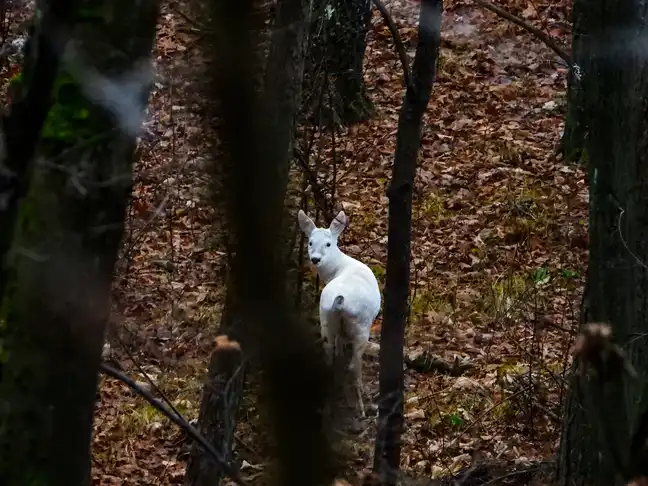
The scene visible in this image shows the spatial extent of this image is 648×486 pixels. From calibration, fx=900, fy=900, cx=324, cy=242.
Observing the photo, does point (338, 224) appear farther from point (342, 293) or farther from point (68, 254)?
point (68, 254)

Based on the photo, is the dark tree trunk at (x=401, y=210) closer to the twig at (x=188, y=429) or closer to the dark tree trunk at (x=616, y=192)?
the dark tree trunk at (x=616, y=192)

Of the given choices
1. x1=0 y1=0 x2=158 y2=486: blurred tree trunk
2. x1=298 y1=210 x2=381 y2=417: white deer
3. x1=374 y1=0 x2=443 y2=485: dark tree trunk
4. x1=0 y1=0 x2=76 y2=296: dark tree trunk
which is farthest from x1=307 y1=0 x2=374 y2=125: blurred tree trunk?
x1=0 y1=0 x2=76 y2=296: dark tree trunk

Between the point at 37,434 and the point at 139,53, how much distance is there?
0.82 m

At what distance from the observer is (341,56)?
30.2 feet

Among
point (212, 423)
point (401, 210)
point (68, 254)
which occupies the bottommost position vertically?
point (212, 423)

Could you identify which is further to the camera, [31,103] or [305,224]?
[305,224]

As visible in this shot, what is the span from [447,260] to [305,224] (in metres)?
2.23

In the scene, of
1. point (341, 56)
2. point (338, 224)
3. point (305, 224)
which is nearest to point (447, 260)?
point (338, 224)

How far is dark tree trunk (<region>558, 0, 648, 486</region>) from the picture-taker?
373 centimetres

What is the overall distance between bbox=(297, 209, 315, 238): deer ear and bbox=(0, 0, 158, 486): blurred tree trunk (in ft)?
14.3

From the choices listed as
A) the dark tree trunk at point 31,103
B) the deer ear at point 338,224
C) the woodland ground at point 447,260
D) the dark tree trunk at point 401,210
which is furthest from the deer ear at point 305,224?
the dark tree trunk at point 31,103

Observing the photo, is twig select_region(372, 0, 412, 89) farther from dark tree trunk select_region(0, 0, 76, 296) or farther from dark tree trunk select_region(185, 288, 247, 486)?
dark tree trunk select_region(0, 0, 76, 296)

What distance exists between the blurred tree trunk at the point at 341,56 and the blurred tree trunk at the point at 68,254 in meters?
3.95

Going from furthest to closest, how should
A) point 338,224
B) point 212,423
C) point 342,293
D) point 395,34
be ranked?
1. point 338,224
2. point 342,293
3. point 212,423
4. point 395,34
